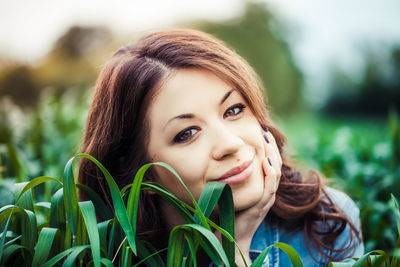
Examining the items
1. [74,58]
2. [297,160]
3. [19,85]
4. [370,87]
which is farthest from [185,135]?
[74,58]

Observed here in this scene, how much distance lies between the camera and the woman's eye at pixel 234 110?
5.91ft

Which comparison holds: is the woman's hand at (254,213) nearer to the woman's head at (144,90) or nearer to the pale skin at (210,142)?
the pale skin at (210,142)

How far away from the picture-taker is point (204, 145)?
1673 millimetres

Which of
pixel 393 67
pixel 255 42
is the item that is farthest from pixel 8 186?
pixel 255 42

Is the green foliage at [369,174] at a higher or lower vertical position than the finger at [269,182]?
lower

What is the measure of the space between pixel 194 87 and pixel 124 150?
551 mm

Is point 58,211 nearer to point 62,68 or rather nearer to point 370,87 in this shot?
point 370,87

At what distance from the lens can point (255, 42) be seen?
24141 millimetres

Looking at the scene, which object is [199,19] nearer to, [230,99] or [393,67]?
[393,67]

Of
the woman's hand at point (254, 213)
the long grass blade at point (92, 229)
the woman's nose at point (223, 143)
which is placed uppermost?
the woman's nose at point (223, 143)

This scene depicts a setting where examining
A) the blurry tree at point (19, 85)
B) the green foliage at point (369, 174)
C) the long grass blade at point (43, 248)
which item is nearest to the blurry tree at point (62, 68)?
the blurry tree at point (19, 85)

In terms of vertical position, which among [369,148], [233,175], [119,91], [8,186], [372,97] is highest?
[119,91]

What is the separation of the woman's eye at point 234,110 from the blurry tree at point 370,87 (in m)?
18.1

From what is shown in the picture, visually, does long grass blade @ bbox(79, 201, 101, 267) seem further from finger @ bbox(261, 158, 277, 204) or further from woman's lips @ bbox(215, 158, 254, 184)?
finger @ bbox(261, 158, 277, 204)
